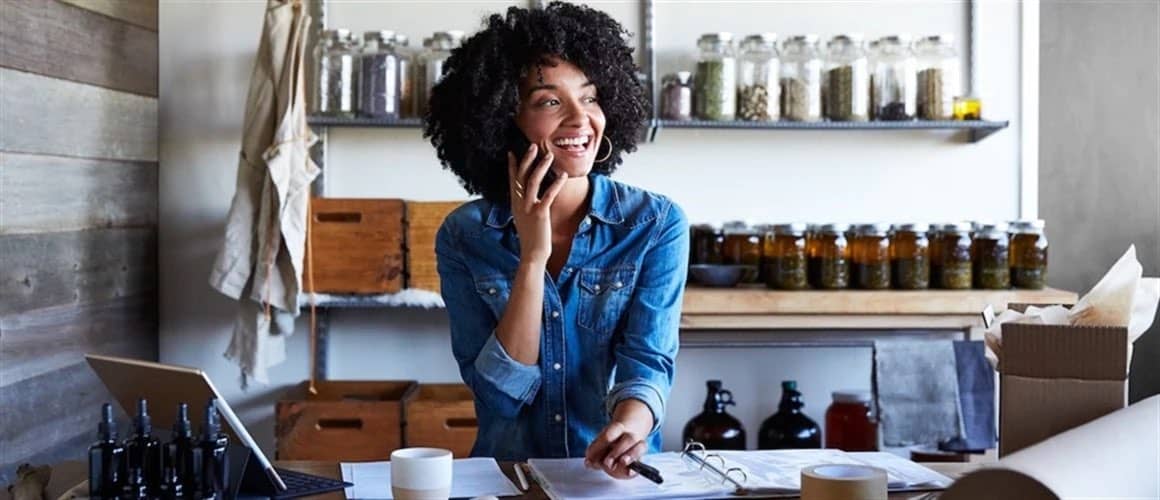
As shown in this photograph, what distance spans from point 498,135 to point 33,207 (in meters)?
1.29

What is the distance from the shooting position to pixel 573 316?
1817 millimetres

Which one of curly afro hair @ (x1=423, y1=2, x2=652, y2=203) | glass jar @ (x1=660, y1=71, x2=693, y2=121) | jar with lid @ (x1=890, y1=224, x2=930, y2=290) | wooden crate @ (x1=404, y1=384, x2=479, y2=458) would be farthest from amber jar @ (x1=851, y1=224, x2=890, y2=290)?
curly afro hair @ (x1=423, y1=2, x2=652, y2=203)

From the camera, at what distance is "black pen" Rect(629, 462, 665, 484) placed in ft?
4.59

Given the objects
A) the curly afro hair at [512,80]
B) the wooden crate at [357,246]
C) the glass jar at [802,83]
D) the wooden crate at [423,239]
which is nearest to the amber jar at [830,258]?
the glass jar at [802,83]

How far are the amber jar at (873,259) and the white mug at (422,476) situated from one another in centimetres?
201

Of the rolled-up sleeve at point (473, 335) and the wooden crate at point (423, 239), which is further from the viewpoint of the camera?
the wooden crate at point (423, 239)

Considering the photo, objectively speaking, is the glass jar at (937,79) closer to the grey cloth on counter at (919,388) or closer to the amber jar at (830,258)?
the amber jar at (830,258)

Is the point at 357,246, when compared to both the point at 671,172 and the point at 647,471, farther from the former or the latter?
the point at 647,471

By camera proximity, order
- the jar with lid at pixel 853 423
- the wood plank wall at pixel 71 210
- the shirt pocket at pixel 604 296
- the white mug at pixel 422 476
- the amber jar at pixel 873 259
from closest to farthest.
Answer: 1. the white mug at pixel 422 476
2. the shirt pocket at pixel 604 296
3. the wood plank wall at pixel 71 210
4. the amber jar at pixel 873 259
5. the jar with lid at pixel 853 423

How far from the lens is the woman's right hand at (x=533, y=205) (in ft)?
5.74

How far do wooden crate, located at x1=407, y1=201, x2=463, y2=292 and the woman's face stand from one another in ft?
4.14

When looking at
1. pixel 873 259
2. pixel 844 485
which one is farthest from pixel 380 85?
pixel 844 485

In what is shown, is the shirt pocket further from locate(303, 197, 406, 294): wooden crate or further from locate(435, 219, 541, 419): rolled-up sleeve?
locate(303, 197, 406, 294): wooden crate

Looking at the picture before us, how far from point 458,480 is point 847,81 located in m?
2.05
